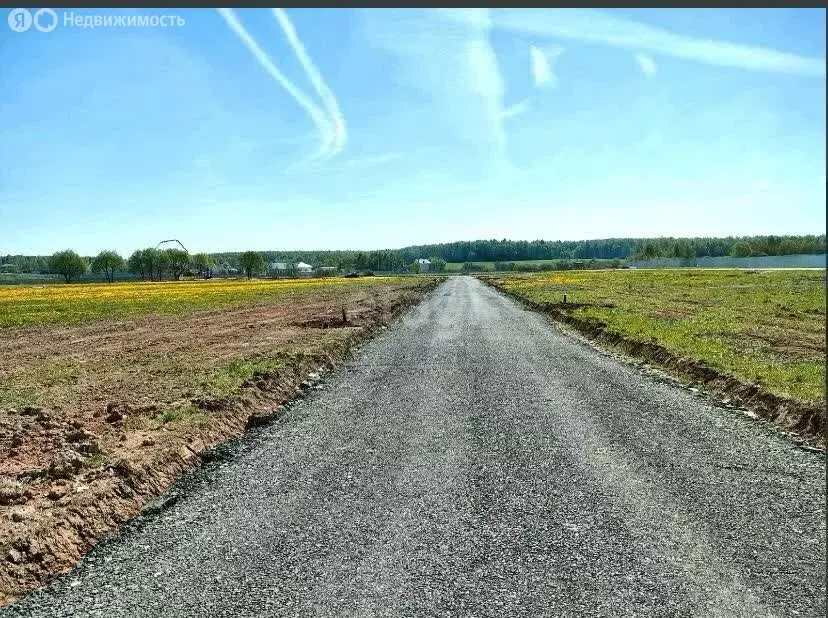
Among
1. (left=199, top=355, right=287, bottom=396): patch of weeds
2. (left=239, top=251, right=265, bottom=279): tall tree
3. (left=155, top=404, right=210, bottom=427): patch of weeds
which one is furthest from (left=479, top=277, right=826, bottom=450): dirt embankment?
(left=239, top=251, right=265, bottom=279): tall tree

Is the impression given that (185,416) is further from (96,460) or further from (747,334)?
(747,334)

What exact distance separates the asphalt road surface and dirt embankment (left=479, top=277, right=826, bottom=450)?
0.61 m

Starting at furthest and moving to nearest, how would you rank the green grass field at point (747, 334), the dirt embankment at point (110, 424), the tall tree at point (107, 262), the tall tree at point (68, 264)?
the tall tree at point (107, 262)
the tall tree at point (68, 264)
the green grass field at point (747, 334)
the dirt embankment at point (110, 424)

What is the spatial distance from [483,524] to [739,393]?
29.4 feet

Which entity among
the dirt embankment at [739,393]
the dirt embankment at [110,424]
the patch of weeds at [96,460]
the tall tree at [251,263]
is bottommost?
the dirt embankment at [739,393]

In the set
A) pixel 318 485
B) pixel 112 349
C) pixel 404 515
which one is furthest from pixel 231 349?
pixel 404 515

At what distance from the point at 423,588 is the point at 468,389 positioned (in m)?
9.07

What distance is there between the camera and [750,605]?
4.97 meters

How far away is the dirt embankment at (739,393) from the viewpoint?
33.9ft

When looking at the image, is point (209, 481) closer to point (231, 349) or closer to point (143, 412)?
point (143, 412)

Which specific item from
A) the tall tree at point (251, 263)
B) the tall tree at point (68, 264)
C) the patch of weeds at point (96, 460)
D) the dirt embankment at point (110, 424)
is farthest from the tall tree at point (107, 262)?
the patch of weeds at point (96, 460)

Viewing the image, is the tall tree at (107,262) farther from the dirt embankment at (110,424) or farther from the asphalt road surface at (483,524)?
the asphalt road surface at (483,524)

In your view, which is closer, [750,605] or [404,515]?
[750,605]

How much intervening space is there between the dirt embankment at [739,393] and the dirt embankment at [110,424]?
809 centimetres
